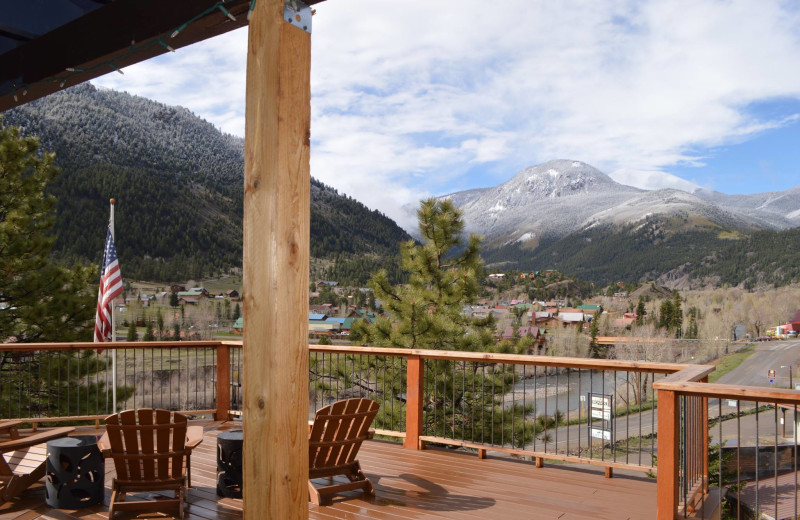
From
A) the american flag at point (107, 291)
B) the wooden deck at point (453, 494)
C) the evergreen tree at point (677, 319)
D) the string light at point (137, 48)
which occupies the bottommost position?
the evergreen tree at point (677, 319)

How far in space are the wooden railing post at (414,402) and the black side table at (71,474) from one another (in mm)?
2880

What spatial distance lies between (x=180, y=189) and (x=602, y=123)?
9372 centimetres

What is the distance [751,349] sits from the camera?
161ft

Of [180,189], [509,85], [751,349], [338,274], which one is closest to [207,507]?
[338,274]

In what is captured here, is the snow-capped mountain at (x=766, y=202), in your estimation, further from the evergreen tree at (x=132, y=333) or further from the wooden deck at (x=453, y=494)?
the wooden deck at (x=453, y=494)

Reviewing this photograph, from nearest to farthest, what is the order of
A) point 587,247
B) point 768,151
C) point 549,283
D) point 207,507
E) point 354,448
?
1. point 207,507
2. point 354,448
3. point 549,283
4. point 587,247
5. point 768,151

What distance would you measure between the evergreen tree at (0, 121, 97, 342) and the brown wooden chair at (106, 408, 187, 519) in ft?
41.4

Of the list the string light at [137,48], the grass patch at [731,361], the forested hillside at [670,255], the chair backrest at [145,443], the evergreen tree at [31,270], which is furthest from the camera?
the forested hillside at [670,255]

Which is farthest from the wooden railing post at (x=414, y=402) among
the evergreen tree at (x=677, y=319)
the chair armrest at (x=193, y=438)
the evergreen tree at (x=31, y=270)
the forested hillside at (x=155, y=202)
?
the evergreen tree at (x=677, y=319)

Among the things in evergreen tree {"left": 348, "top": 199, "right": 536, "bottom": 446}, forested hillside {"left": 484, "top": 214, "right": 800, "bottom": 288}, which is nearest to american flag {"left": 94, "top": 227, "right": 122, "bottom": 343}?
evergreen tree {"left": 348, "top": 199, "right": 536, "bottom": 446}

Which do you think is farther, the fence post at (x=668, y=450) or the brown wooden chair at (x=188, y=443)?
the brown wooden chair at (x=188, y=443)

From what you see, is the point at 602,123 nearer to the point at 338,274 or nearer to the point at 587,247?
the point at 587,247

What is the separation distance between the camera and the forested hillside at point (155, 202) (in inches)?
1492

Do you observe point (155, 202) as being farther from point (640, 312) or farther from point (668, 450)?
point (668, 450)
